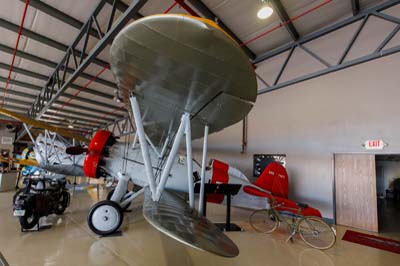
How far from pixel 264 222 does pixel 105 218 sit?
3632 mm

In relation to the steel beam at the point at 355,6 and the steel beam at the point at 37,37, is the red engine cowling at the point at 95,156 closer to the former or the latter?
the steel beam at the point at 37,37

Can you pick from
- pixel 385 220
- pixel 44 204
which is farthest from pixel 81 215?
pixel 385 220

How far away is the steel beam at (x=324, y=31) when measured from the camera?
4.40 m

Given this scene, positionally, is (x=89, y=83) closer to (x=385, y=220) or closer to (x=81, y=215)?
(x=81, y=215)

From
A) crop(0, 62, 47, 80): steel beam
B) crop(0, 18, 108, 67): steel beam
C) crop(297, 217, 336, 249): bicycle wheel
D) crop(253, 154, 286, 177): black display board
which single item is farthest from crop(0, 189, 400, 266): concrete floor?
crop(0, 62, 47, 80): steel beam

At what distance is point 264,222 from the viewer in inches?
184

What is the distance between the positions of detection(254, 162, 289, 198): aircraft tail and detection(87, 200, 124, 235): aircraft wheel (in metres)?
3.12

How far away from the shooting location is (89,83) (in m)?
8.40

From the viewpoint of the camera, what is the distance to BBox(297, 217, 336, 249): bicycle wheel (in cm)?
325

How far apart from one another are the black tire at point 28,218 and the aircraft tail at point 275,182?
460cm

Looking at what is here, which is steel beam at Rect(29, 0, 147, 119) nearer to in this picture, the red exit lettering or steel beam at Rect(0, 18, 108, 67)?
steel beam at Rect(0, 18, 108, 67)

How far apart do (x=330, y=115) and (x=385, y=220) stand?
11.5 feet

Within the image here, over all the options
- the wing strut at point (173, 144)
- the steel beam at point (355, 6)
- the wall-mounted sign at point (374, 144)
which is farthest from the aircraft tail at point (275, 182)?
the steel beam at point (355, 6)

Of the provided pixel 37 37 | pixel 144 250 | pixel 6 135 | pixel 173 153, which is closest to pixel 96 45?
pixel 37 37
